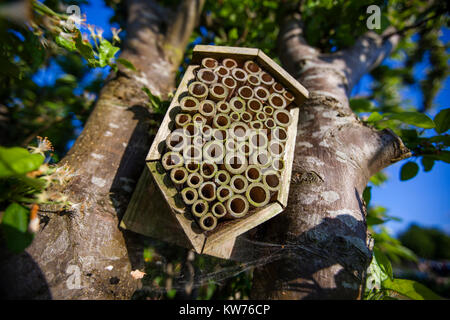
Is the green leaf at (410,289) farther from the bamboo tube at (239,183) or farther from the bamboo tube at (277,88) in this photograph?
the bamboo tube at (277,88)

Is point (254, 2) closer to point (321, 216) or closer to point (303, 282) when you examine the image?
point (321, 216)

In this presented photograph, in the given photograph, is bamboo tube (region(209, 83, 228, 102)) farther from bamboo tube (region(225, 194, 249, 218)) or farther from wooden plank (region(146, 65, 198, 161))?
bamboo tube (region(225, 194, 249, 218))

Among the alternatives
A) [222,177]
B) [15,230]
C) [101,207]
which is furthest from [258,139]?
[15,230]

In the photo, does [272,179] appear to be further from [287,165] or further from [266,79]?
[266,79]

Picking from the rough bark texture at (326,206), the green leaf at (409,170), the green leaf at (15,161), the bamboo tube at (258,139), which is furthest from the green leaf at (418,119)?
the green leaf at (15,161)
